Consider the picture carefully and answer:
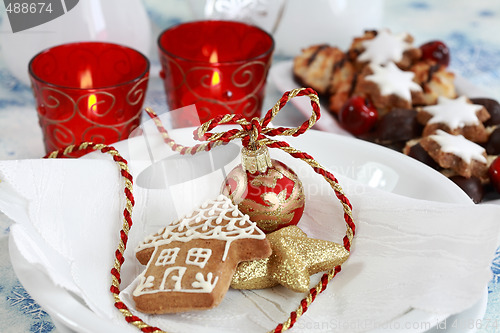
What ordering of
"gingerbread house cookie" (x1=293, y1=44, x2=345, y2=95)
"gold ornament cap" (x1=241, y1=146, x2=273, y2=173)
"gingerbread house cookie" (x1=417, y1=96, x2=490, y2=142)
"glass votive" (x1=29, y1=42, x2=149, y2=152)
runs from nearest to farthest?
1. "gold ornament cap" (x1=241, y1=146, x2=273, y2=173)
2. "glass votive" (x1=29, y1=42, x2=149, y2=152)
3. "gingerbread house cookie" (x1=417, y1=96, x2=490, y2=142)
4. "gingerbread house cookie" (x1=293, y1=44, x2=345, y2=95)

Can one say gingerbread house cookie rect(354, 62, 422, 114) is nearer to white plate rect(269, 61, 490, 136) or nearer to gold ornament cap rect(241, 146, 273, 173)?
white plate rect(269, 61, 490, 136)

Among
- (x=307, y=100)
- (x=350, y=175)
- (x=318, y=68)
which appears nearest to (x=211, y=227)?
(x=350, y=175)

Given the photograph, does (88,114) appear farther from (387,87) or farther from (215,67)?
(387,87)

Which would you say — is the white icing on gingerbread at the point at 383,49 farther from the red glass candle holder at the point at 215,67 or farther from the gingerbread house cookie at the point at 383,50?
the red glass candle holder at the point at 215,67

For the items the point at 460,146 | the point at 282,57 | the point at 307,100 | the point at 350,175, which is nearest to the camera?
the point at 350,175

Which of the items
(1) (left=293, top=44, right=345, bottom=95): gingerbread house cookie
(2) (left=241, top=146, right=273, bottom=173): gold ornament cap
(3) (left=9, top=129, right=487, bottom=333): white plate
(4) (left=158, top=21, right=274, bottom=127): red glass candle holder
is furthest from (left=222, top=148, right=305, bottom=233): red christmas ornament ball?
(1) (left=293, top=44, right=345, bottom=95): gingerbread house cookie

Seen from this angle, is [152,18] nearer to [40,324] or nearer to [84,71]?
[84,71]

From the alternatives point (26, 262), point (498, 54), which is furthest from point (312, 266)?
point (498, 54)
